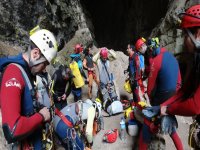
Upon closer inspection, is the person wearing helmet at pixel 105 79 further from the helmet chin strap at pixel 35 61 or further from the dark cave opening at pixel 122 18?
the dark cave opening at pixel 122 18

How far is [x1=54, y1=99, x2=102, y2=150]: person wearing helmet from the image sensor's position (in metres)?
4.77

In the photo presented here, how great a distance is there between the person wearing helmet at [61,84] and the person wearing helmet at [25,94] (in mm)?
3711

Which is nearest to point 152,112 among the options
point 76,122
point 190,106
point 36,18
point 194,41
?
point 190,106

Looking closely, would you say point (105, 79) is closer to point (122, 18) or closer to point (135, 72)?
point (135, 72)

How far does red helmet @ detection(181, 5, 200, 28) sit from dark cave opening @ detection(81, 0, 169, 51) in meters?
10.7

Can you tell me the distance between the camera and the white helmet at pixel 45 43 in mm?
3385

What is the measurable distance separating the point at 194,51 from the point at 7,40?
39.0ft

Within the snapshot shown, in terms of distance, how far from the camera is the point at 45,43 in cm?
342

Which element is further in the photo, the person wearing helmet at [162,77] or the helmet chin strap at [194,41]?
the person wearing helmet at [162,77]

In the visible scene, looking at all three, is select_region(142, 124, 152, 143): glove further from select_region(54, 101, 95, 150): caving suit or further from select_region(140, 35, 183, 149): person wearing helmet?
select_region(54, 101, 95, 150): caving suit

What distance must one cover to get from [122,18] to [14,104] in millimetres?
15999

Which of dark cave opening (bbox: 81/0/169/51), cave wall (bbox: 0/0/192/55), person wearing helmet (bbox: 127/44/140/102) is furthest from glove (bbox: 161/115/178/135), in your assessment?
dark cave opening (bbox: 81/0/169/51)

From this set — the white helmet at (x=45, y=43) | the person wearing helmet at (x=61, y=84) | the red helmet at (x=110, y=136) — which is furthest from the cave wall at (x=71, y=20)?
the white helmet at (x=45, y=43)

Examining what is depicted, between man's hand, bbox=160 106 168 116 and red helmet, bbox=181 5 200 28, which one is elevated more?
red helmet, bbox=181 5 200 28
